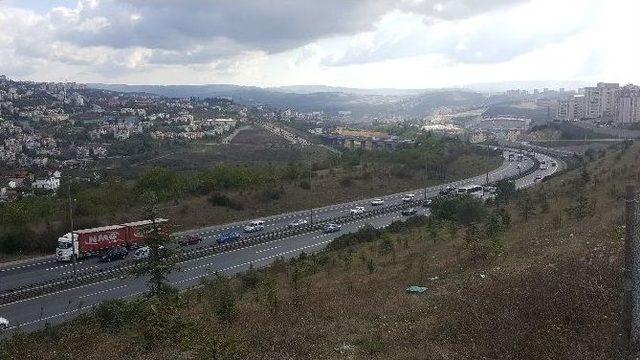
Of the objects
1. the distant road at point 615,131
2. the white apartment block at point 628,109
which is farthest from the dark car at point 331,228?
the white apartment block at point 628,109

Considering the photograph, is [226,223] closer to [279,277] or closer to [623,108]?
[279,277]

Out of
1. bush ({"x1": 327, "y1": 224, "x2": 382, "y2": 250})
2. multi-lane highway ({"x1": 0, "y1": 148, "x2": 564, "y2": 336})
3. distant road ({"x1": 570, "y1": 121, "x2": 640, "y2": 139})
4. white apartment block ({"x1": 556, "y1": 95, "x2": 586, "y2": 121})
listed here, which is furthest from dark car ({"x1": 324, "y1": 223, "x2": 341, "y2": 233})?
white apartment block ({"x1": 556, "y1": 95, "x2": 586, "y2": 121})

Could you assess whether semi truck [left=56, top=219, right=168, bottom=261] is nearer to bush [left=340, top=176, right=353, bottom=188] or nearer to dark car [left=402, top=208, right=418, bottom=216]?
dark car [left=402, top=208, right=418, bottom=216]

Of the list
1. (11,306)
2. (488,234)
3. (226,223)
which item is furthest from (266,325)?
(226,223)

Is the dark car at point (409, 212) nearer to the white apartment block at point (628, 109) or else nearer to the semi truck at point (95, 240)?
the semi truck at point (95, 240)

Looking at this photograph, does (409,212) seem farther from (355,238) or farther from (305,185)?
(305,185)

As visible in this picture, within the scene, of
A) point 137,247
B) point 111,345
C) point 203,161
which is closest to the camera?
point 111,345

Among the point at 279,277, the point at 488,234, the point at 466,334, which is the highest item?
the point at 466,334
